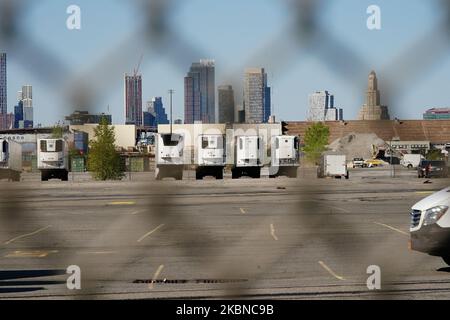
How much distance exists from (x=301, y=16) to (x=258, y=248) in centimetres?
1814

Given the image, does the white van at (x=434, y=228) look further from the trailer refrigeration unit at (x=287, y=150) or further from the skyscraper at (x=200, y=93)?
the skyscraper at (x=200, y=93)

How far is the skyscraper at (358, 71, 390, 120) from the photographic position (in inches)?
163

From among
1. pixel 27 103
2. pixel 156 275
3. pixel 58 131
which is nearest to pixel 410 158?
pixel 156 275

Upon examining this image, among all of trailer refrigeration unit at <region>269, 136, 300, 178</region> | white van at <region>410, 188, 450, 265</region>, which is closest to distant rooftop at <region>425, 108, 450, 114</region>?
trailer refrigeration unit at <region>269, 136, 300, 178</region>

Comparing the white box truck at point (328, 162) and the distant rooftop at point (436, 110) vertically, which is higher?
the distant rooftop at point (436, 110)

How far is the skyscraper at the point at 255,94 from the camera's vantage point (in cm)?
398

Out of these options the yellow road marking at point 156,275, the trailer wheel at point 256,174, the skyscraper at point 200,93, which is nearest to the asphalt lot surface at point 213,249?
the yellow road marking at point 156,275

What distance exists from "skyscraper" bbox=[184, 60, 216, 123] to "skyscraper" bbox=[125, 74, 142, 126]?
0.22 meters

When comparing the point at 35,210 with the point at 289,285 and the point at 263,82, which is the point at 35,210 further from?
the point at 263,82

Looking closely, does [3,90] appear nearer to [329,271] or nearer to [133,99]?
[133,99]

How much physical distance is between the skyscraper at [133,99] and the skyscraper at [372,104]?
101 centimetres

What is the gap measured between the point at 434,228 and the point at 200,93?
1071 cm

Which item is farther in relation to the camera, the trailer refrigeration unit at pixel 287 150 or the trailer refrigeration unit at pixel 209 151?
the trailer refrigeration unit at pixel 287 150
